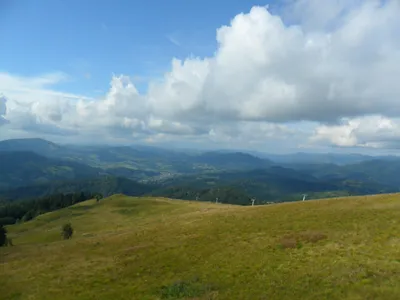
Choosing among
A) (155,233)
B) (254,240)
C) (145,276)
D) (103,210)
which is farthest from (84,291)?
(103,210)

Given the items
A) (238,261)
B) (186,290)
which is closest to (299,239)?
(238,261)

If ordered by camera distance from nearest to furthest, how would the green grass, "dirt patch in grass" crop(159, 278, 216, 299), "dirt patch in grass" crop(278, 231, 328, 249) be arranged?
the green grass → "dirt patch in grass" crop(159, 278, 216, 299) → "dirt patch in grass" crop(278, 231, 328, 249)

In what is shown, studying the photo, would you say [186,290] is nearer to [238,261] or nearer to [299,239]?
[238,261]

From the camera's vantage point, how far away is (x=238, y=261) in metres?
34.2

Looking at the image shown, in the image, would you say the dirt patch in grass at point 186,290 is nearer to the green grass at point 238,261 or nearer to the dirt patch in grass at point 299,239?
the green grass at point 238,261

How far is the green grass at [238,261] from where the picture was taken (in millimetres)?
26219

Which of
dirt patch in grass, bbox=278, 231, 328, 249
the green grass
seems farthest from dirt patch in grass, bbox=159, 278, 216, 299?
dirt patch in grass, bbox=278, 231, 328, 249

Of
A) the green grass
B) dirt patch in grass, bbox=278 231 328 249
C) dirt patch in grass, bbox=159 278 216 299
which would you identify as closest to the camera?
the green grass

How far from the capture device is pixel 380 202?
55.5 meters

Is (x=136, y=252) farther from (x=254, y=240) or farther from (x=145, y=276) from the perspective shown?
(x=254, y=240)

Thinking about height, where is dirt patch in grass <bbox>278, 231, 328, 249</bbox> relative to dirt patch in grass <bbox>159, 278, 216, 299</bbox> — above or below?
above

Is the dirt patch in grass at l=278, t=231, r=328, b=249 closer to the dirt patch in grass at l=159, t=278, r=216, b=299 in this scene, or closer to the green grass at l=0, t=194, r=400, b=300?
the green grass at l=0, t=194, r=400, b=300

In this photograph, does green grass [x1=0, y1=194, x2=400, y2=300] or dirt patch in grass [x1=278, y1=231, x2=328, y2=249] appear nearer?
green grass [x1=0, y1=194, x2=400, y2=300]

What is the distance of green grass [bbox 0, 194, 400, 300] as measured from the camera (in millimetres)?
26219
